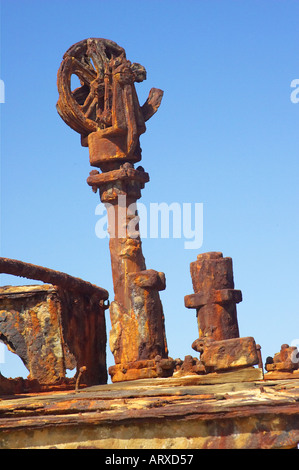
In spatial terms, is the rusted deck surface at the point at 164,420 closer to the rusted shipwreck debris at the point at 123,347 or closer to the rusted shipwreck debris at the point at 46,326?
the rusted shipwreck debris at the point at 123,347

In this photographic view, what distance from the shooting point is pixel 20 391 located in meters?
13.3

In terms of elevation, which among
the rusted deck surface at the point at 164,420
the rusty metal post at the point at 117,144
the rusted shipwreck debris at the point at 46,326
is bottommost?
the rusted deck surface at the point at 164,420

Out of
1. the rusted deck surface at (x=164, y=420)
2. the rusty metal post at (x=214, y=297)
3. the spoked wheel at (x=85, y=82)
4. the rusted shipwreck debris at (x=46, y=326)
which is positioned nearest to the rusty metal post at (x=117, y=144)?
the spoked wheel at (x=85, y=82)

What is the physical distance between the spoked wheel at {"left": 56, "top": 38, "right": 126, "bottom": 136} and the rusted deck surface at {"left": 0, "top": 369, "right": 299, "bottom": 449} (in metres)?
→ 8.36

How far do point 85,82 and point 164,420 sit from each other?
10.1 m

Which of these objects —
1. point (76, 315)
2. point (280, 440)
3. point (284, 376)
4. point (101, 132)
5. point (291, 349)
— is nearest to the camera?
point (280, 440)

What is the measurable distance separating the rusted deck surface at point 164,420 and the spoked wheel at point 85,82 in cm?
836

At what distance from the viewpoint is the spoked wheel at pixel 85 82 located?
17562 millimetres

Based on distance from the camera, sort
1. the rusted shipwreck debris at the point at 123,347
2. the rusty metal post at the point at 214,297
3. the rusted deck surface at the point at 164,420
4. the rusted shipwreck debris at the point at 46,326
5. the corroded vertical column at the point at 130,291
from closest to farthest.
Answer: the rusted deck surface at the point at 164,420 → the rusted shipwreck debris at the point at 123,347 → the rusted shipwreck debris at the point at 46,326 → the rusty metal post at the point at 214,297 → the corroded vertical column at the point at 130,291

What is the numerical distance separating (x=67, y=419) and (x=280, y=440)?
201 cm

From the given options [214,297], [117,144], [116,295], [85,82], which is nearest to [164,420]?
[214,297]

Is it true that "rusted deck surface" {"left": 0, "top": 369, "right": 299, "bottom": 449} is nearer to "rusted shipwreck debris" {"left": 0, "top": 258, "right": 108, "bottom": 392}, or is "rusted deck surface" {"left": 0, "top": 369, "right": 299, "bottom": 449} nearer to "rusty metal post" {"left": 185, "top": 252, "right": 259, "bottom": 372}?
"rusted shipwreck debris" {"left": 0, "top": 258, "right": 108, "bottom": 392}

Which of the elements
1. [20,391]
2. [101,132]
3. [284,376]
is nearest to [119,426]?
[284,376]
